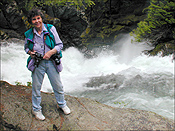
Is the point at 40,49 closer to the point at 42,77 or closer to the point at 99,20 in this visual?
the point at 42,77

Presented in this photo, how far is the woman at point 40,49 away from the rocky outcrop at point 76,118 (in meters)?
0.22

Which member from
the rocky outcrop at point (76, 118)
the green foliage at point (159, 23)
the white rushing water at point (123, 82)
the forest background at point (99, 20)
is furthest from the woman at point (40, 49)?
the green foliage at point (159, 23)

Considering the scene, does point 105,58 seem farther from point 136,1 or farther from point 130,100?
point 136,1

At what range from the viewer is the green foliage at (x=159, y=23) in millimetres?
8531

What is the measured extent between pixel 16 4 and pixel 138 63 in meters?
9.03

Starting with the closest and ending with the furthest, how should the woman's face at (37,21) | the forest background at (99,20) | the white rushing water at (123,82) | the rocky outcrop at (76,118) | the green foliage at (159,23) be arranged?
the woman's face at (37,21) → the rocky outcrop at (76,118) → the white rushing water at (123,82) → the green foliage at (159,23) → the forest background at (99,20)

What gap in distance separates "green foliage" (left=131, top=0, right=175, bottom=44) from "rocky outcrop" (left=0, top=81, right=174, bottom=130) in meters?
7.06

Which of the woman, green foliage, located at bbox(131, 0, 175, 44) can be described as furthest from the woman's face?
green foliage, located at bbox(131, 0, 175, 44)

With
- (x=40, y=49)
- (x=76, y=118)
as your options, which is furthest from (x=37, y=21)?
(x=76, y=118)

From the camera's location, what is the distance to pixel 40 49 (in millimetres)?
2613

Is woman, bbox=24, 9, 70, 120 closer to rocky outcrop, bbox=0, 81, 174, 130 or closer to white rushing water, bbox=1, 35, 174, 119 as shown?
rocky outcrop, bbox=0, 81, 174, 130

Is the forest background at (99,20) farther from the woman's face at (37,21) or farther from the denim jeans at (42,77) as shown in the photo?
the denim jeans at (42,77)

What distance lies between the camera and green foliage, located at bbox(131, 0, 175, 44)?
8531 mm

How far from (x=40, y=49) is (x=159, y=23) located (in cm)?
867
